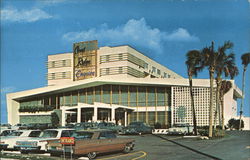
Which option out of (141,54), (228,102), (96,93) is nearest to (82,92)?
(96,93)

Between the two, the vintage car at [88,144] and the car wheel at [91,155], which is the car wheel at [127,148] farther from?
the car wheel at [91,155]

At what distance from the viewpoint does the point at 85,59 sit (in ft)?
204

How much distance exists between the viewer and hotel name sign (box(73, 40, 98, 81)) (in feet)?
201

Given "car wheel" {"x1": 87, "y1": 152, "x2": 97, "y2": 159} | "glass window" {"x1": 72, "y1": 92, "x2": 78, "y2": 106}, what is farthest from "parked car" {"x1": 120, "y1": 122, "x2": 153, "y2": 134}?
"glass window" {"x1": 72, "y1": 92, "x2": 78, "y2": 106}

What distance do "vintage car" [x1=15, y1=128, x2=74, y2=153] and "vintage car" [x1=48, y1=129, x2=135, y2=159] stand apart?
3.50 ft

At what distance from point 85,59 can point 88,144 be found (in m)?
46.7

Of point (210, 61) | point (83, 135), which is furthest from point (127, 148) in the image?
point (210, 61)

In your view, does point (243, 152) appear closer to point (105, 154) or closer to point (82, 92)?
point (105, 154)

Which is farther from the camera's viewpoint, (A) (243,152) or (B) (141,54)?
(B) (141,54)

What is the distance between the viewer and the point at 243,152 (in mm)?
18562

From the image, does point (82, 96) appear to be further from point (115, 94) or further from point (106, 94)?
point (115, 94)

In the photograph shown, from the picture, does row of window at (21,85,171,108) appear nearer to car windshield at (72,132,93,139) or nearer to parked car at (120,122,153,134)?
parked car at (120,122,153,134)

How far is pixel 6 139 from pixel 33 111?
3934cm

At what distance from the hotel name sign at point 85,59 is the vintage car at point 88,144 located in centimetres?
4334
